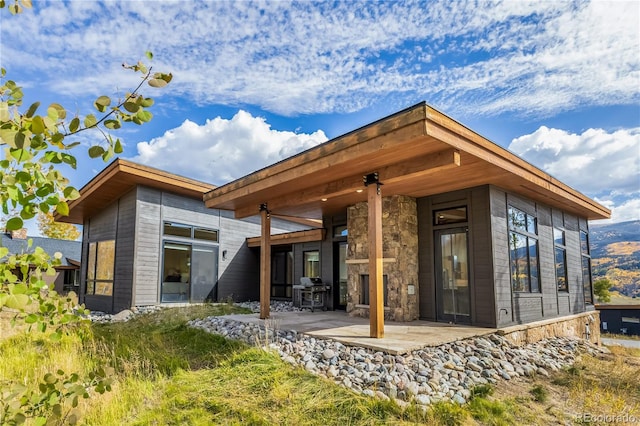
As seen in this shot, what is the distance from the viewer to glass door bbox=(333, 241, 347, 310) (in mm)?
10242

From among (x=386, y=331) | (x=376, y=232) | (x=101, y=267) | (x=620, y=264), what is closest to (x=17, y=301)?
(x=376, y=232)

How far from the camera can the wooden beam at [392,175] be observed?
491 cm

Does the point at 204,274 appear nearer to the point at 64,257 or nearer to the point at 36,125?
the point at 64,257

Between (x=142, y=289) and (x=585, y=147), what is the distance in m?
31.8

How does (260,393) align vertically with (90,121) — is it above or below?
below

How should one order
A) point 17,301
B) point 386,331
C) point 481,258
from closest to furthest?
point 17,301, point 386,331, point 481,258

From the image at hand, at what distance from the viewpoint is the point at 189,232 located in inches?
467

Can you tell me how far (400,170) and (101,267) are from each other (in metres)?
10.6

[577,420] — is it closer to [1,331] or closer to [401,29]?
[401,29]

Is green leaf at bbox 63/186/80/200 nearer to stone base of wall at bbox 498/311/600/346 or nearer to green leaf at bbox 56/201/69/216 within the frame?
green leaf at bbox 56/201/69/216

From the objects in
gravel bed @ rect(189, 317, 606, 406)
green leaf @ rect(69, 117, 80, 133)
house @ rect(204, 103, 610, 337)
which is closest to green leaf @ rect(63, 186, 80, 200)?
green leaf @ rect(69, 117, 80, 133)

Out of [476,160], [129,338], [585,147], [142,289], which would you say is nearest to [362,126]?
[476,160]

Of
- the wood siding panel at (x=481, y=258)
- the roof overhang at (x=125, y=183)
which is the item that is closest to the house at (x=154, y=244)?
the roof overhang at (x=125, y=183)

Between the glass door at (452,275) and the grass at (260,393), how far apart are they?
77.0 inches
